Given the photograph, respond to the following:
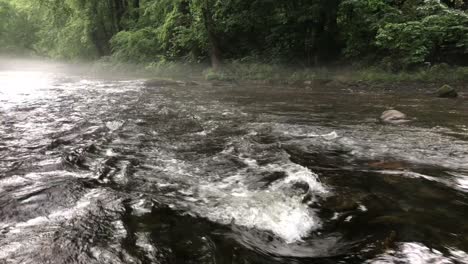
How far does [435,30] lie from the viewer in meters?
15.0

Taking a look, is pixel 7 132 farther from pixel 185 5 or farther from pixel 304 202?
pixel 185 5

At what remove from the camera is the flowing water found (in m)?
3.47

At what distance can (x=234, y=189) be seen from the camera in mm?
4945

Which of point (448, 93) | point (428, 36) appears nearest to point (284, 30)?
point (428, 36)

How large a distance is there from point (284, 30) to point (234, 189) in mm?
17201

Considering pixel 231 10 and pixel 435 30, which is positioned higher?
pixel 231 10

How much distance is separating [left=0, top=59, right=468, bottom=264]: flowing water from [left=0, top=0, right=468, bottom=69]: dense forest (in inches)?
259

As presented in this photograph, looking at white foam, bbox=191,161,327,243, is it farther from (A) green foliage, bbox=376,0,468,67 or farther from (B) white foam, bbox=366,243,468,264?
(A) green foliage, bbox=376,0,468,67

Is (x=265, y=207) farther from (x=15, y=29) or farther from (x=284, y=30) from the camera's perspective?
(x=15, y=29)

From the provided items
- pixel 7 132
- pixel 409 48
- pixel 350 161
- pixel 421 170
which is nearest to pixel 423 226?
pixel 421 170

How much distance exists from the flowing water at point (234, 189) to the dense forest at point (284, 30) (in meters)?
6.57

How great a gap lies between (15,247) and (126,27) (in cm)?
3104

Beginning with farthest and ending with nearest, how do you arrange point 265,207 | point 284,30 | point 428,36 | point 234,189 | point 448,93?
point 284,30 < point 428,36 < point 448,93 < point 234,189 < point 265,207

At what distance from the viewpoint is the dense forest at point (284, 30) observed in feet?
50.1
